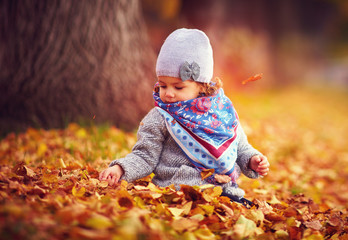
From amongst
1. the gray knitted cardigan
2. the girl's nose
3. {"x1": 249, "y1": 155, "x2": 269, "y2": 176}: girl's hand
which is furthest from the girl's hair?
{"x1": 249, "y1": 155, "x2": 269, "y2": 176}: girl's hand

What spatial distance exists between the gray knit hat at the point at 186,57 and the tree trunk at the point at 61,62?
185 cm

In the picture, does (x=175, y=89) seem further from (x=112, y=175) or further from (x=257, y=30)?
(x=257, y=30)

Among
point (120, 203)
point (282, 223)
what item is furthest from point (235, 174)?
point (120, 203)

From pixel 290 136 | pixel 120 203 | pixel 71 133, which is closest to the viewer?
pixel 120 203

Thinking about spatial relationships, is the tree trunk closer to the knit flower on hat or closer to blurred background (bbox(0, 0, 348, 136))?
blurred background (bbox(0, 0, 348, 136))

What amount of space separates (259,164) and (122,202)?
1.02 metres

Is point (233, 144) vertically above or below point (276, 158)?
above

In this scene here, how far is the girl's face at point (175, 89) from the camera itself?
2.30 meters

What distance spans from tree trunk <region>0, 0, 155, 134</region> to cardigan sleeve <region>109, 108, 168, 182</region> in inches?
66.0

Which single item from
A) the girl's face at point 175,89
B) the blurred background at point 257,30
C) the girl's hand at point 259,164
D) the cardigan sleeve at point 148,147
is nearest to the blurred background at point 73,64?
the blurred background at point 257,30

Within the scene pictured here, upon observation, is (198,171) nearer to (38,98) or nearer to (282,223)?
(282,223)

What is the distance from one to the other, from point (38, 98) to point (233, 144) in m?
2.60

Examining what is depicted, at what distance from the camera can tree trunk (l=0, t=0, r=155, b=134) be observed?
4.02 m

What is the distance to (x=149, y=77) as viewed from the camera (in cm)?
460
